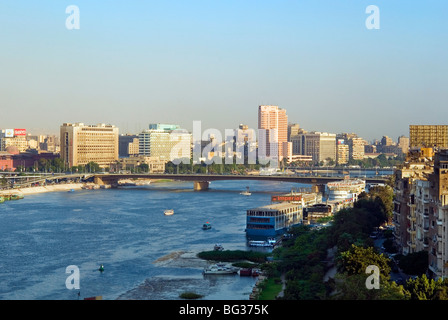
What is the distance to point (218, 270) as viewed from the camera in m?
15.6

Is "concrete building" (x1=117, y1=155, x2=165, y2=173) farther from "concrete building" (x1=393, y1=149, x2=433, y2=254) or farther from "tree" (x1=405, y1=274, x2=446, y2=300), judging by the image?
"tree" (x1=405, y1=274, x2=446, y2=300)

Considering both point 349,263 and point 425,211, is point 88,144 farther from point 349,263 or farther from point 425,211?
point 349,263

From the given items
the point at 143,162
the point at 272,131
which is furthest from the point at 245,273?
the point at 272,131

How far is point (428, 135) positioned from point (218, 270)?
931cm

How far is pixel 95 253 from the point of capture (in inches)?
698

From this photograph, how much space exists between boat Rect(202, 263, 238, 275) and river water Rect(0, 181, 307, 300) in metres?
0.22

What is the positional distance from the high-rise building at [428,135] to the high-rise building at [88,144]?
4193 cm

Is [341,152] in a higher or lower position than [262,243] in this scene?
higher

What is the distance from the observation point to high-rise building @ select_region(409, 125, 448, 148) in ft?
68.6

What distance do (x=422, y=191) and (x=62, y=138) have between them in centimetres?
5028
